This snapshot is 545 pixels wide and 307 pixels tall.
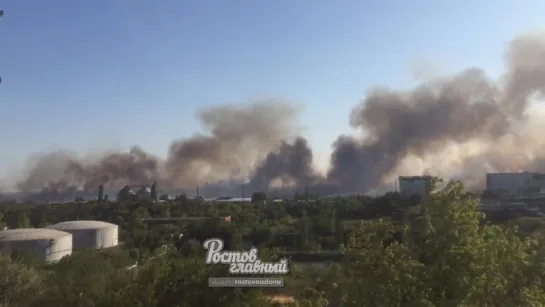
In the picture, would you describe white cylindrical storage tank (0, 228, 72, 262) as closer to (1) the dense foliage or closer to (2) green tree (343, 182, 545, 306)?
(1) the dense foliage

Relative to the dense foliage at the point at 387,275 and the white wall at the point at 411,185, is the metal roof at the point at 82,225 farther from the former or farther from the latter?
the white wall at the point at 411,185

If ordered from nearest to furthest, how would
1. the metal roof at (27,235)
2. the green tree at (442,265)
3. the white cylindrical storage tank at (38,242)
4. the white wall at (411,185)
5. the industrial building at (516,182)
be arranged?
the green tree at (442,265) < the white cylindrical storage tank at (38,242) < the metal roof at (27,235) < the white wall at (411,185) < the industrial building at (516,182)

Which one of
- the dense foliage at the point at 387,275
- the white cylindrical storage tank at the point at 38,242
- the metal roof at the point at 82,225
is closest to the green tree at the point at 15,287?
the dense foliage at the point at 387,275

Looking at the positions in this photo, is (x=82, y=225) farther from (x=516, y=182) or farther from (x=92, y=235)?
(x=516, y=182)

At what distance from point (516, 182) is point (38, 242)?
245ft

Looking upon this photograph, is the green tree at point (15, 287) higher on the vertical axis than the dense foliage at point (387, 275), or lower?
lower

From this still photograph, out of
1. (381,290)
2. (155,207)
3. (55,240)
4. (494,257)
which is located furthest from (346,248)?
(155,207)

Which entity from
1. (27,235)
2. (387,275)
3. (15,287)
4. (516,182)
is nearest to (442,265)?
(387,275)

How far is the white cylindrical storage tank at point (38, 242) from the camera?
4059 cm

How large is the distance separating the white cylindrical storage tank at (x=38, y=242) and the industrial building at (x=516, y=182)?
67245 millimetres

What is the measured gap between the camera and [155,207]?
6531 cm

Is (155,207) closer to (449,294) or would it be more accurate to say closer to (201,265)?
(201,265)

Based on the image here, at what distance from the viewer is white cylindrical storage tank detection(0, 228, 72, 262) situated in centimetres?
4059

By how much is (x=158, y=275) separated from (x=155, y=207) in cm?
5382
